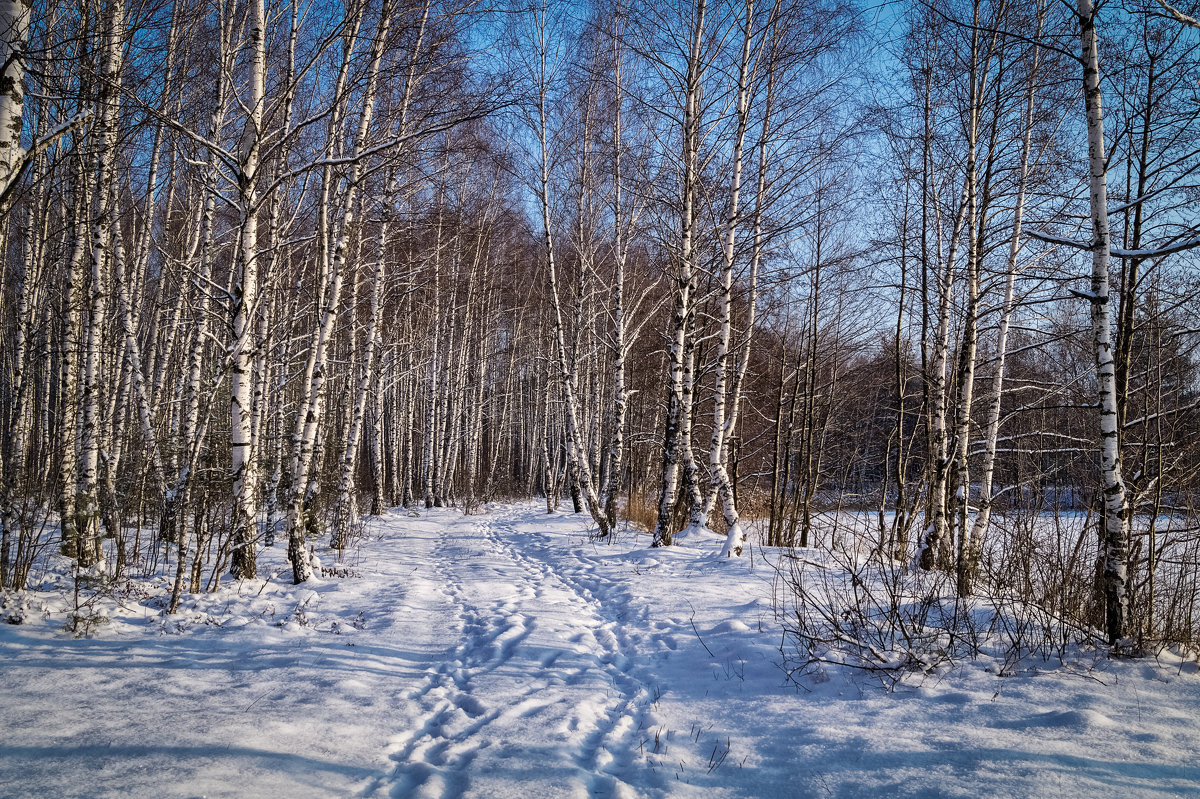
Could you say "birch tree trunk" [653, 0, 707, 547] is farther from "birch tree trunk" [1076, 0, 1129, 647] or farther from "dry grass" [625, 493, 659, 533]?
"birch tree trunk" [1076, 0, 1129, 647]

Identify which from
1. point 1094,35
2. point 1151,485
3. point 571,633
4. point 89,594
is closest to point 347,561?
point 89,594

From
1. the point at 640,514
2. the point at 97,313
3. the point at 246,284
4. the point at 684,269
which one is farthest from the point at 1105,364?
the point at 640,514

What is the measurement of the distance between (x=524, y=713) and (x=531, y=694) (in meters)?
0.26

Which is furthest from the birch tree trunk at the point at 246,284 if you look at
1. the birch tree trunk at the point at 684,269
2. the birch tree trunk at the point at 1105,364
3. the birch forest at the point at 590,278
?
the birch tree trunk at the point at 1105,364

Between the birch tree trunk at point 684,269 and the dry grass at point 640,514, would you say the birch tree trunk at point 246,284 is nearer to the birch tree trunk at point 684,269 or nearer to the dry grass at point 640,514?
the birch tree trunk at point 684,269

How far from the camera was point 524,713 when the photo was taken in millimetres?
3170

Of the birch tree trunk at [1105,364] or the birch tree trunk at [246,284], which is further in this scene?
the birch tree trunk at [246,284]

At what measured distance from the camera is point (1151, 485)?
13.7 ft

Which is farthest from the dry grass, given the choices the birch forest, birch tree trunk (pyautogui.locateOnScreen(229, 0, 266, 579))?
birch tree trunk (pyautogui.locateOnScreen(229, 0, 266, 579))

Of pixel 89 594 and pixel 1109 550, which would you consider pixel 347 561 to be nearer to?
pixel 89 594

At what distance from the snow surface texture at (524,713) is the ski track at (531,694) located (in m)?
0.02

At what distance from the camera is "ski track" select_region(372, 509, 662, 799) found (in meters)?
2.61

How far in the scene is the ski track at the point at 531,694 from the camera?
2609mm

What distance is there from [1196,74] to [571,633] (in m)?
6.60
